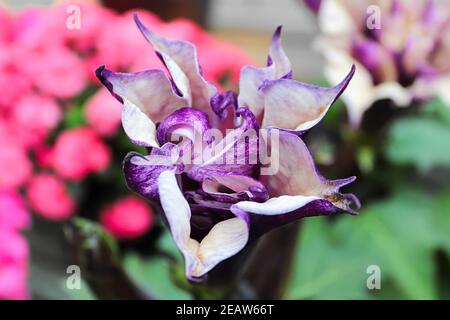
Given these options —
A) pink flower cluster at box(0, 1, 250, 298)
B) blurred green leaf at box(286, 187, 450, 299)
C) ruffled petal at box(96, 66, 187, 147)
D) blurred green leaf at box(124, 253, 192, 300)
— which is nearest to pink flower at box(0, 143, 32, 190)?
pink flower cluster at box(0, 1, 250, 298)

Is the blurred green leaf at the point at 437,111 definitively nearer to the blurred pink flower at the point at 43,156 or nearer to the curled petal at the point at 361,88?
the curled petal at the point at 361,88

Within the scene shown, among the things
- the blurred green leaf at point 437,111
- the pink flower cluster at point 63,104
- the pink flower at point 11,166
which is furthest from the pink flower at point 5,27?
the blurred green leaf at point 437,111

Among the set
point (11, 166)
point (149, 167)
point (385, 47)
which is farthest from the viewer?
point (11, 166)

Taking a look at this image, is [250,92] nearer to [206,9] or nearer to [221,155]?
[221,155]

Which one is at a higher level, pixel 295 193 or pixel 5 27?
pixel 5 27

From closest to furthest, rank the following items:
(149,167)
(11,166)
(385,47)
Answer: (149,167) → (385,47) → (11,166)

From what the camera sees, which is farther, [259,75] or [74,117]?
[74,117]

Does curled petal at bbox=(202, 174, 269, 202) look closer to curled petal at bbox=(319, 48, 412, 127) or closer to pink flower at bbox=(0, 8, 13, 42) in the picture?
curled petal at bbox=(319, 48, 412, 127)

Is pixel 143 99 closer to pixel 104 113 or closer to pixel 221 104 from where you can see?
pixel 221 104

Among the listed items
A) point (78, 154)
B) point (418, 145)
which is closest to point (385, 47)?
point (418, 145)
